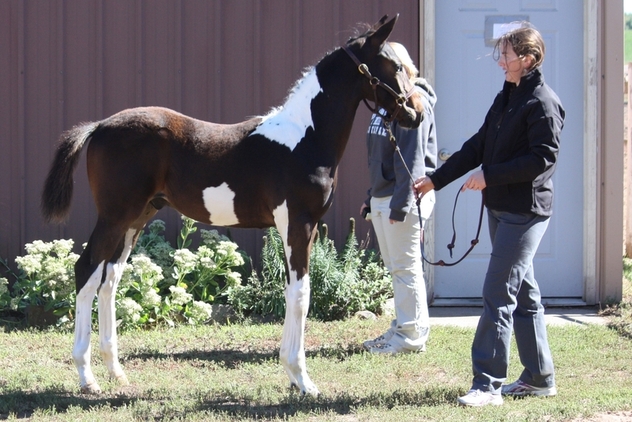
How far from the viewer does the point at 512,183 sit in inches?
176

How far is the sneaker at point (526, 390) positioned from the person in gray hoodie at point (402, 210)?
114 cm

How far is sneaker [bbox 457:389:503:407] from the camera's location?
179 inches

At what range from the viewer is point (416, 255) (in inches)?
231

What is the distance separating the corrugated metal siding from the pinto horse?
2501mm

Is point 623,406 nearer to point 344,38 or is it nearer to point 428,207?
point 428,207

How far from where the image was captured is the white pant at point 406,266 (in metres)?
5.80

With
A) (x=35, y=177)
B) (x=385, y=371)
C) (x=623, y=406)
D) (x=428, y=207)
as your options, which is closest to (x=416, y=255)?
(x=428, y=207)

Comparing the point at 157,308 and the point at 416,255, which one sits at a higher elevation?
the point at 416,255

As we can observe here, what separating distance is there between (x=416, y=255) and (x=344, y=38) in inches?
103

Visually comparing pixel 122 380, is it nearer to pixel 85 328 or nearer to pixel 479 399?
pixel 85 328

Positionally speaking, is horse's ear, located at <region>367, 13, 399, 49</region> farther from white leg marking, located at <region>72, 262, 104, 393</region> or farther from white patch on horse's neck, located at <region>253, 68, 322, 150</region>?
white leg marking, located at <region>72, 262, 104, 393</region>

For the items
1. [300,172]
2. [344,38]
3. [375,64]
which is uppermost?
[344,38]

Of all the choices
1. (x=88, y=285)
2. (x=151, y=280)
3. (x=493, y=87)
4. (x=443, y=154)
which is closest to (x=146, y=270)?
(x=151, y=280)

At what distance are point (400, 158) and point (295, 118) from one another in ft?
3.06
